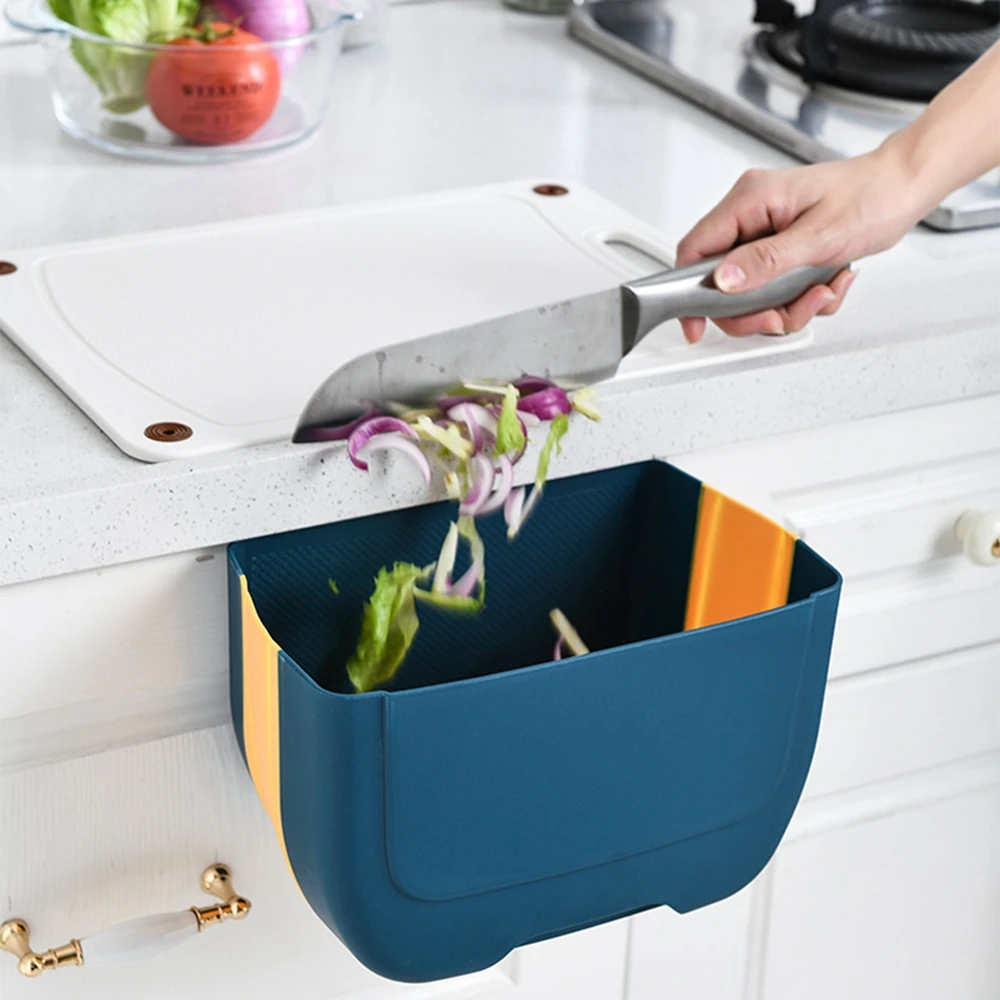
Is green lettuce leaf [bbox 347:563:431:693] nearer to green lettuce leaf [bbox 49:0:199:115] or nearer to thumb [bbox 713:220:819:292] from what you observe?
thumb [bbox 713:220:819:292]

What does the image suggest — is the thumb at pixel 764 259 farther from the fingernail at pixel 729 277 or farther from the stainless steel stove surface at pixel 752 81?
the stainless steel stove surface at pixel 752 81

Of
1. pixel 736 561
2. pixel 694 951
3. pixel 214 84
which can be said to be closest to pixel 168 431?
pixel 736 561

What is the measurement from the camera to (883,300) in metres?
0.92

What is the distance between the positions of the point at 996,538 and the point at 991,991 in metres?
0.45

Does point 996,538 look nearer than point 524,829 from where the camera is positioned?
No

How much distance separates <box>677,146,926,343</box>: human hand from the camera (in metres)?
0.86

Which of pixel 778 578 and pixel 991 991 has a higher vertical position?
pixel 778 578

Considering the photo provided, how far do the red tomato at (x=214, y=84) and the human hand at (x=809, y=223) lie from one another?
344 mm

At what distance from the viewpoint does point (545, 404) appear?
769mm

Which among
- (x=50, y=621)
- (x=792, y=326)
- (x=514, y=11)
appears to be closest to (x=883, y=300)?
(x=792, y=326)

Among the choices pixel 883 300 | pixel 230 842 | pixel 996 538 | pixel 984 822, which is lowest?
pixel 984 822

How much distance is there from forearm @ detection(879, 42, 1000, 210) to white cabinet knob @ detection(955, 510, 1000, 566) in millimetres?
193

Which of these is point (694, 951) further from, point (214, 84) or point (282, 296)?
point (214, 84)

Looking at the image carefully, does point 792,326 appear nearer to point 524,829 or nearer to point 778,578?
point 778,578
